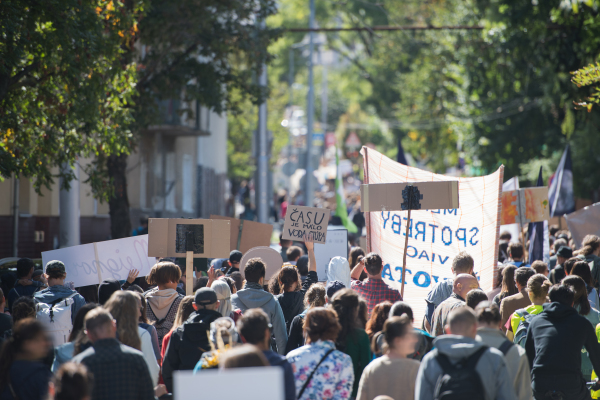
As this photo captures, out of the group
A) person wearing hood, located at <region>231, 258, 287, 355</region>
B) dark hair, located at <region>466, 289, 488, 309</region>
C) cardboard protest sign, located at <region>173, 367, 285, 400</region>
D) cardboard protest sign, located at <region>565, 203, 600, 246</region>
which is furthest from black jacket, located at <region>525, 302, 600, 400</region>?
cardboard protest sign, located at <region>565, 203, 600, 246</region>

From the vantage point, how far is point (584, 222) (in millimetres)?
12781

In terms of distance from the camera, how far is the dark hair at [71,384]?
12.8ft

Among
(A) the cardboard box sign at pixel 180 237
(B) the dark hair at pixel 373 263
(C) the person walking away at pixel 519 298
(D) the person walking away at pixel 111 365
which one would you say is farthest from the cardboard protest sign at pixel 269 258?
(D) the person walking away at pixel 111 365

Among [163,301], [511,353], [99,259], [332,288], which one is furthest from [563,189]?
[511,353]

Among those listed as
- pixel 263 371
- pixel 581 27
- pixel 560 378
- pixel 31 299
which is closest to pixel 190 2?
pixel 581 27

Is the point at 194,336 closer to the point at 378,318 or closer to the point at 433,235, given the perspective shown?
the point at 378,318

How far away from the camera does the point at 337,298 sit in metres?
5.57

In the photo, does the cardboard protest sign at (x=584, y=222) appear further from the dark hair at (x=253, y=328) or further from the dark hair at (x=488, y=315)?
the dark hair at (x=253, y=328)

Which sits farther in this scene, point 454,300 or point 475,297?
point 454,300

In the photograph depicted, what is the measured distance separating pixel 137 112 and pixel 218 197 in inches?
759

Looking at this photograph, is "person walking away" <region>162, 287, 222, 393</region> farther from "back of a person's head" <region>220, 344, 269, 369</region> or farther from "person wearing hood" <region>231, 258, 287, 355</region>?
"back of a person's head" <region>220, 344, 269, 369</region>

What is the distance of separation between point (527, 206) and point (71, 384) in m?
9.87

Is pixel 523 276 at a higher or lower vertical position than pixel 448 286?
higher

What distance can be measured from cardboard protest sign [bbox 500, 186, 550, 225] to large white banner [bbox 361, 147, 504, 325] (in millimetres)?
2964
